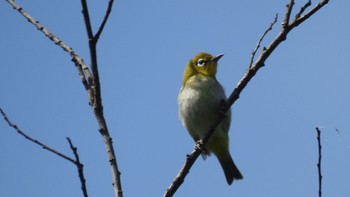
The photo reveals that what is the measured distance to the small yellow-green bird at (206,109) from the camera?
19.6 feet

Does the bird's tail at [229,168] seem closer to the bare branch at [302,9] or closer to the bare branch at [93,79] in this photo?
the bare branch at [302,9]

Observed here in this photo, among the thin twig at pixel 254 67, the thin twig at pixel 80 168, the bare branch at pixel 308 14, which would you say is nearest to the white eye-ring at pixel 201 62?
the thin twig at pixel 254 67

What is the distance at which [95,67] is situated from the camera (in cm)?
275

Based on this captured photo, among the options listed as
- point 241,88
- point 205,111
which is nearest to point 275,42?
point 241,88

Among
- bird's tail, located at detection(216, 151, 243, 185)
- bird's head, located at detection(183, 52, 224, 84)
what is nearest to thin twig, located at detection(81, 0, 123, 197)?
bird's tail, located at detection(216, 151, 243, 185)

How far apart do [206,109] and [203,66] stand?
3.53 feet

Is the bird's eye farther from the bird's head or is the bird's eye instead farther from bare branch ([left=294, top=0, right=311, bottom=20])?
bare branch ([left=294, top=0, right=311, bottom=20])

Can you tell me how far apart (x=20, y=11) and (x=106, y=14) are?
2.93 feet

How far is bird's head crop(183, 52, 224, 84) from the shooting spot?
6.79 metres

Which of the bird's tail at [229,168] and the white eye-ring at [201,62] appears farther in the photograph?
the white eye-ring at [201,62]

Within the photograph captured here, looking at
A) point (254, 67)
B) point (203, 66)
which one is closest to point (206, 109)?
point (203, 66)

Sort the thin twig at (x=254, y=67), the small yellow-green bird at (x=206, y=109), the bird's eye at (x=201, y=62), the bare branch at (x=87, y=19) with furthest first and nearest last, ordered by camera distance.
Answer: the bird's eye at (x=201, y=62) → the small yellow-green bird at (x=206, y=109) → the thin twig at (x=254, y=67) → the bare branch at (x=87, y=19)

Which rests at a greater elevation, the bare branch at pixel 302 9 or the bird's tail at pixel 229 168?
the bird's tail at pixel 229 168

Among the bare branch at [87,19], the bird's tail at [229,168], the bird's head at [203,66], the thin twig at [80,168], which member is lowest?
the thin twig at [80,168]
